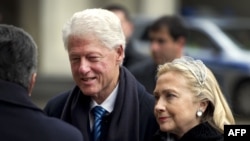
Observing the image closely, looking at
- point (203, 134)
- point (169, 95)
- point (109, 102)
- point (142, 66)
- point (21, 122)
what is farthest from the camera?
point (142, 66)

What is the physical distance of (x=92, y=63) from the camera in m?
3.95

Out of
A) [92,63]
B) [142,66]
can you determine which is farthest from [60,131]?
[142,66]

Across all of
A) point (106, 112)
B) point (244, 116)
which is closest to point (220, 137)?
point (106, 112)

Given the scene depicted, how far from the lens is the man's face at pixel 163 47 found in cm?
709

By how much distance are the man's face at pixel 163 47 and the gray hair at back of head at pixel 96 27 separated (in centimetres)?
302

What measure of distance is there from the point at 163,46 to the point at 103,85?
3.23 metres

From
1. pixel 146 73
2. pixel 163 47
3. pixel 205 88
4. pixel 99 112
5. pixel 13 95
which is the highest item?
pixel 13 95

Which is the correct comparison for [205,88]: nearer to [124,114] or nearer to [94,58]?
[124,114]

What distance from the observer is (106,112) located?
13.4ft

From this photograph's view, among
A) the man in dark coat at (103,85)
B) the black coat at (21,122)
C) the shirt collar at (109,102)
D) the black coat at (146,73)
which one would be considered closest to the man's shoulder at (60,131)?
the black coat at (21,122)

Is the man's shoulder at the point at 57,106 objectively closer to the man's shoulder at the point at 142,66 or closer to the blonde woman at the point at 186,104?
the blonde woman at the point at 186,104

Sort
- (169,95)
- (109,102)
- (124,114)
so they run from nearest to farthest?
(169,95)
(124,114)
(109,102)

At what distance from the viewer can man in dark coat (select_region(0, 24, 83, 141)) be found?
3.31 metres

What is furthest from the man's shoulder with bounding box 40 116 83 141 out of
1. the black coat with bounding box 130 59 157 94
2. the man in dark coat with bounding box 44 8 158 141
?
the black coat with bounding box 130 59 157 94
